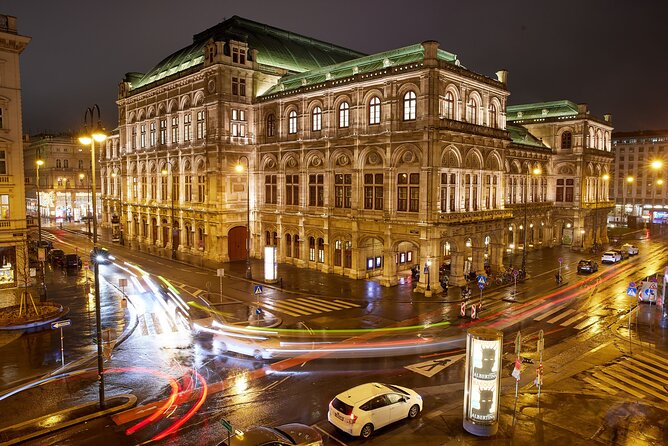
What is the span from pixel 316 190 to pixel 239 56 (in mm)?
18082

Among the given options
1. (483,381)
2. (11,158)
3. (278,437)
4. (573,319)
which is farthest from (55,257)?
(483,381)

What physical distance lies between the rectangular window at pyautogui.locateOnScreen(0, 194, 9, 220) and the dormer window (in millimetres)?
25978

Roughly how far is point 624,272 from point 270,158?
38.7 meters

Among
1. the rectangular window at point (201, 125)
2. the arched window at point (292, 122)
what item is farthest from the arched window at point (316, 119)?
the rectangular window at point (201, 125)

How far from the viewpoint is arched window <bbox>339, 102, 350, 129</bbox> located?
1778 inches

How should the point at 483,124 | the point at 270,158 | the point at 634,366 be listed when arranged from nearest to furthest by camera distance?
the point at 634,366 → the point at 483,124 → the point at 270,158

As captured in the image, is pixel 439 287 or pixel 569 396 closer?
pixel 569 396

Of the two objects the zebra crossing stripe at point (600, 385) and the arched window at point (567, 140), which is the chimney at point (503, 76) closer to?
the arched window at point (567, 140)

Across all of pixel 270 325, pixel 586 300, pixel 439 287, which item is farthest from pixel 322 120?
pixel 586 300

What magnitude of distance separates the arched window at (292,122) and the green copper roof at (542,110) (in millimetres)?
35592

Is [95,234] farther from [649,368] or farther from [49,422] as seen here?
[649,368]

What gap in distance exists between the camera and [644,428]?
17156 mm

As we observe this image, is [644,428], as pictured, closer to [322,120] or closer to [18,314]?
[18,314]

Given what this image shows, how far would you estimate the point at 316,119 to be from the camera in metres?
48.7
